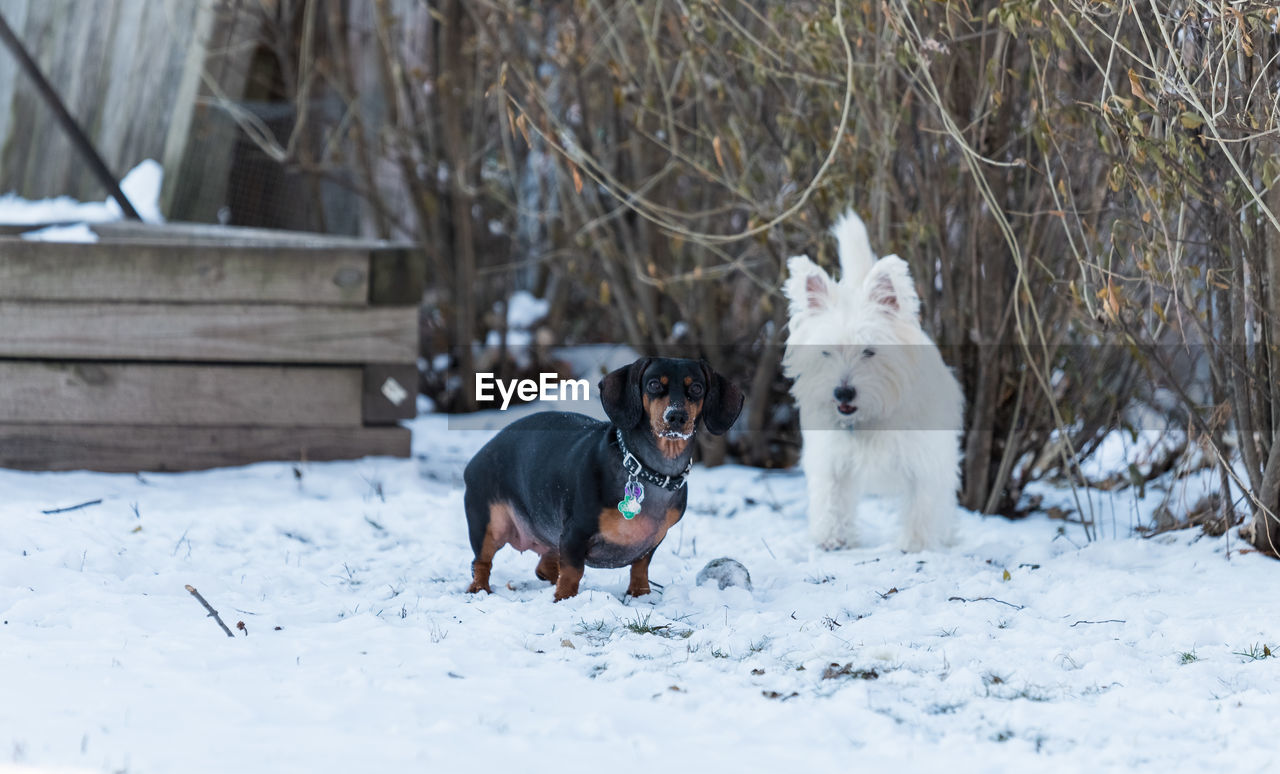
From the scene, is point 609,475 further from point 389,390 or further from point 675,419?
point 389,390

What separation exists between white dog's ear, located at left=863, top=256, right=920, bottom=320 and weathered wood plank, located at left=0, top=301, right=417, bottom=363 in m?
2.10

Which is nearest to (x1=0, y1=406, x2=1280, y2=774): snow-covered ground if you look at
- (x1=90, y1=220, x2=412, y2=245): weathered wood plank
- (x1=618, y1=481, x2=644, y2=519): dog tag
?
(x1=618, y1=481, x2=644, y2=519): dog tag

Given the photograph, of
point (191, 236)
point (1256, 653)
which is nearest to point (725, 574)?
point (1256, 653)

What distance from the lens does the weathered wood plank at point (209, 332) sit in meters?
5.01

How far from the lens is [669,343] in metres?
6.16

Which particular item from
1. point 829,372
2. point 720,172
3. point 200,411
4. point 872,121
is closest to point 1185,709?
point 829,372

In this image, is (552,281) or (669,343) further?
(552,281)

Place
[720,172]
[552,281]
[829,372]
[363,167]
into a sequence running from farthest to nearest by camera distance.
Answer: [552,281] < [363,167] < [720,172] < [829,372]

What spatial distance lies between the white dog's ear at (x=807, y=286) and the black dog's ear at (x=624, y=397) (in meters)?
1.25

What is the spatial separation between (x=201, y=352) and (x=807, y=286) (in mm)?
2565

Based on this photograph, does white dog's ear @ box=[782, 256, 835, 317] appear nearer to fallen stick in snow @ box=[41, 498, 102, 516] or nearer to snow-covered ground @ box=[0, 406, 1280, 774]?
snow-covered ground @ box=[0, 406, 1280, 774]

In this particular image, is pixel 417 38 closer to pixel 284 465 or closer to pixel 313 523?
pixel 284 465

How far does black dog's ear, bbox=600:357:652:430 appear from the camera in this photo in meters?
3.19

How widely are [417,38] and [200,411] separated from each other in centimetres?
305
